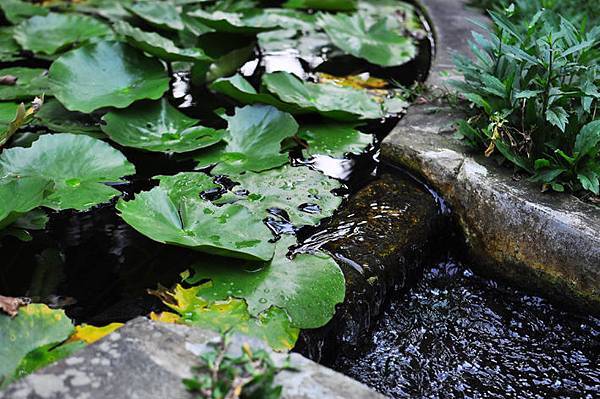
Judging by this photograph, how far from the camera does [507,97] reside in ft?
6.39

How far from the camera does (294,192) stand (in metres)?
1.96

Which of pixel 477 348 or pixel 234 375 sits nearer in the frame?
pixel 234 375

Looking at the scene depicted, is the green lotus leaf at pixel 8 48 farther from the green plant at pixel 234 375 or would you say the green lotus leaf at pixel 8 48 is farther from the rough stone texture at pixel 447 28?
the green plant at pixel 234 375

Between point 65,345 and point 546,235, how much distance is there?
47.2 inches

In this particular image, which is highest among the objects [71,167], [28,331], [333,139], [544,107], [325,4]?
[544,107]

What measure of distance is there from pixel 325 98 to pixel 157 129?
65cm

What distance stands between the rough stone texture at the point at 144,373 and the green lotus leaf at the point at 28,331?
0.24m

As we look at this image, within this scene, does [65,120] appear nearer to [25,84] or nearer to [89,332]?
[25,84]

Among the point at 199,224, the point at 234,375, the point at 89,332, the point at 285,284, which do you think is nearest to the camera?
the point at 234,375

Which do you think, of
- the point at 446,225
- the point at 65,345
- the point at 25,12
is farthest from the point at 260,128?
the point at 25,12

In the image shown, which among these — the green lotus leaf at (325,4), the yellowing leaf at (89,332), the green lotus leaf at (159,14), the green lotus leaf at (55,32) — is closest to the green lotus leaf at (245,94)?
the green lotus leaf at (159,14)

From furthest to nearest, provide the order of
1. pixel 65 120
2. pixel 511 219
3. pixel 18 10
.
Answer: pixel 18 10 < pixel 65 120 < pixel 511 219

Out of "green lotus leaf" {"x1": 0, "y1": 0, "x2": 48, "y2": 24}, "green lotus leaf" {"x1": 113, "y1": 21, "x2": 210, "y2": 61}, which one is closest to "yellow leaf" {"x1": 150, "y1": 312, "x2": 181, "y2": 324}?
"green lotus leaf" {"x1": 113, "y1": 21, "x2": 210, "y2": 61}

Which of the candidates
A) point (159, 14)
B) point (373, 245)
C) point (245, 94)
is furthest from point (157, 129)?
point (159, 14)
